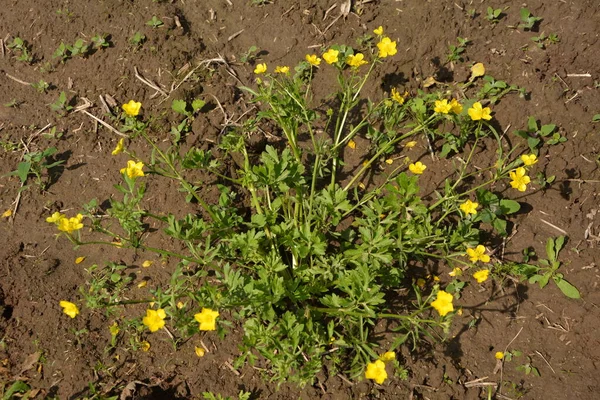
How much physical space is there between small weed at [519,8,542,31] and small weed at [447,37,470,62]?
43cm

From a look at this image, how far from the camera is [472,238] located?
3.01m

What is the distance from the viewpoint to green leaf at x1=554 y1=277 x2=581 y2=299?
9.89 ft

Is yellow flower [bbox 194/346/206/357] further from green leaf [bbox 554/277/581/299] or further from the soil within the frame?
green leaf [bbox 554/277/581/299]

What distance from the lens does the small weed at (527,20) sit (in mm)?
3732

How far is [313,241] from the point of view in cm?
275

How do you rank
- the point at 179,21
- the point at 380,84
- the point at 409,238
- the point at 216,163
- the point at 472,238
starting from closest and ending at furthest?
1. the point at 409,238
2. the point at 472,238
3. the point at 216,163
4. the point at 380,84
5. the point at 179,21

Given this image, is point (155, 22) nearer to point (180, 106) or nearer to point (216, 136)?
point (180, 106)

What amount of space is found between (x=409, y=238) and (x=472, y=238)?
48 cm

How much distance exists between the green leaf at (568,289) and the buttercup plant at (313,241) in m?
0.46

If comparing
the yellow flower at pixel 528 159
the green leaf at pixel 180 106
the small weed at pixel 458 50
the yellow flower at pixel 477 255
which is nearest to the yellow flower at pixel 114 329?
the green leaf at pixel 180 106

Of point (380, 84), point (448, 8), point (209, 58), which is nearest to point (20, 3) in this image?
point (209, 58)

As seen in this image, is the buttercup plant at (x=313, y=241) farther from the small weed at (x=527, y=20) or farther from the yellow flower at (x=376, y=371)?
the small weed at (x=527, y=20)

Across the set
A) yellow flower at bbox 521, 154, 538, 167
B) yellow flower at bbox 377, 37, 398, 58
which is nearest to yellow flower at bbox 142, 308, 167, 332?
yellow flower at bbox 377, 37, 398, 58

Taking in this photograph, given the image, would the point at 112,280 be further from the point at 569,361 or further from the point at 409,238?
the point at 569,361
